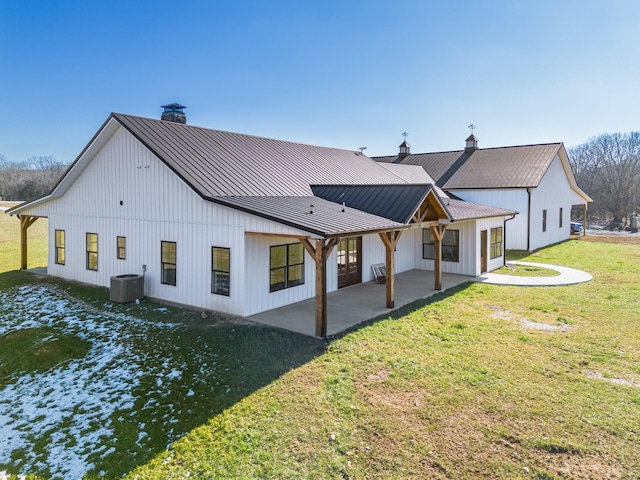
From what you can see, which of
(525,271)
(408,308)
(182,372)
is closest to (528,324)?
(408,308)

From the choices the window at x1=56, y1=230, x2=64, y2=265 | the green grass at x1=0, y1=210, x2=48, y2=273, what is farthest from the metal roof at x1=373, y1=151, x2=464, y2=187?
the green grass at x1=0, y1=210, x2=48, y2=273

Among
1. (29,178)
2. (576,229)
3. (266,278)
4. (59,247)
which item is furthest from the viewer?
(29,178)

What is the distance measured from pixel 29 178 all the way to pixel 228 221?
68.7m

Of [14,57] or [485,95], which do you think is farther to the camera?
[14,57]

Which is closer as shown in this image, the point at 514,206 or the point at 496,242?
the point at 496,242

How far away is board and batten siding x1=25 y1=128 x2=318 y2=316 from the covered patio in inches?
43.4

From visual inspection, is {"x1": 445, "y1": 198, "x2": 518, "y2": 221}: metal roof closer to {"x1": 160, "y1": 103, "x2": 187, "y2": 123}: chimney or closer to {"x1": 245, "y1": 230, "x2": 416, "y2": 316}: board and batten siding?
{"x1": 245, "y1": 230, "x2": 416, "y2": 316}: board and batten siding

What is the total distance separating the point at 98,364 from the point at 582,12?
16343 mm

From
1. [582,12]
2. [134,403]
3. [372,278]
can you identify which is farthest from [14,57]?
[582,12]

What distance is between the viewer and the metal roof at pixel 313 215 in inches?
354

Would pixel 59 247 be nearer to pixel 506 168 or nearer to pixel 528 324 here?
pixel 528 324

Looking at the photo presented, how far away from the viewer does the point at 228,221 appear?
33.6 ft

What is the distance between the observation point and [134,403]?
6.60 meters

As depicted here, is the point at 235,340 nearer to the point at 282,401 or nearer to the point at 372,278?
the point at 282,401
